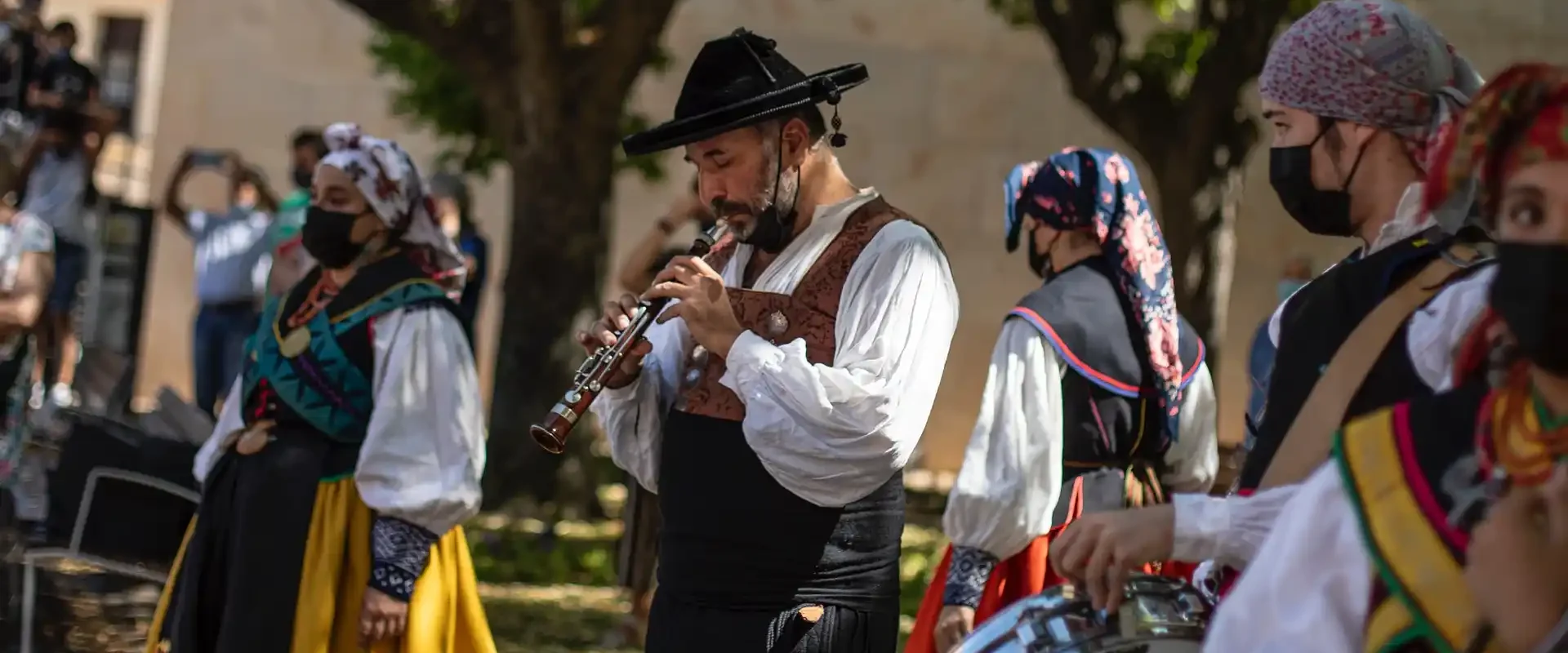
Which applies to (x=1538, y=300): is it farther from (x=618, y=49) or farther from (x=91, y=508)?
(x=618, y=49)

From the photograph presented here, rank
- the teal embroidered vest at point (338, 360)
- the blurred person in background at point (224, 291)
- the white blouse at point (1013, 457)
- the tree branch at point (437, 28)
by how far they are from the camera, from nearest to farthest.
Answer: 1. the white blouse at point (1013, 457)
2. the teal embroidered vest at point (338, 360)
3. the tree branch at point (437, 28)
4. the blurred person in background at point (224, 291)

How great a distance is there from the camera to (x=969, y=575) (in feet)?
14.0

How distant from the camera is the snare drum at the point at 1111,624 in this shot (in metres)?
2.36

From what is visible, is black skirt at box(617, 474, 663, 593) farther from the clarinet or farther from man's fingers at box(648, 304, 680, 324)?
man's fingers at box(648, 304, 680, 324)

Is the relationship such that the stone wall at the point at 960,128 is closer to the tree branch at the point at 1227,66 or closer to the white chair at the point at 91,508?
the tree branch at the point at 1227,66

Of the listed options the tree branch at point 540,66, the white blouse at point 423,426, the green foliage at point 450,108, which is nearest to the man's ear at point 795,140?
the white blouse at point 423,426

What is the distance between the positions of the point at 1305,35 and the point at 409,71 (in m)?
10.0

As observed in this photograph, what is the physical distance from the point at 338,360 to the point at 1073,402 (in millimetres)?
1795

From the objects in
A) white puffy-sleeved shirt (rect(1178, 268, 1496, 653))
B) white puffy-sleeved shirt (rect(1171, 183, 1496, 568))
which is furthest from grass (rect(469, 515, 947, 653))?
white puffy-sleeved shirt (rect(1178, 268, 1496, 653))

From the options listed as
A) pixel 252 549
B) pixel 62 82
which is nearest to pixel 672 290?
pixel 252 549

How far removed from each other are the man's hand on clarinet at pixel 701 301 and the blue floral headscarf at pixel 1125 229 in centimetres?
138

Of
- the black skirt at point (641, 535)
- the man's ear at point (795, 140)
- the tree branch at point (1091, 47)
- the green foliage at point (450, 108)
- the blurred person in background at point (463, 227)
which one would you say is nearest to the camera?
the man's ear at point (795, 140)

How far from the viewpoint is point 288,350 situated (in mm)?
4664

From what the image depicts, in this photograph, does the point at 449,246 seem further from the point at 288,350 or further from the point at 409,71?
the point at 409,71
